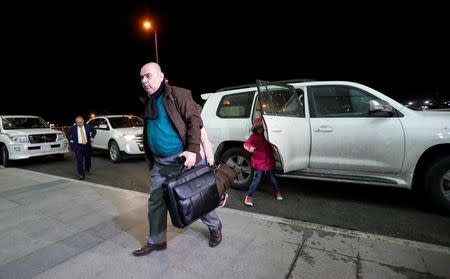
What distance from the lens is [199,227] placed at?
3.63 meters

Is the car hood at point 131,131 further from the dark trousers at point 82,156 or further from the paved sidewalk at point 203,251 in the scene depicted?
the paved sidewalk at point 203,251

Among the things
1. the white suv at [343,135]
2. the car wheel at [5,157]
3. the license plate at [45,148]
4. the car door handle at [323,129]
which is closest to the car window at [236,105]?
the white suv at [343,135]

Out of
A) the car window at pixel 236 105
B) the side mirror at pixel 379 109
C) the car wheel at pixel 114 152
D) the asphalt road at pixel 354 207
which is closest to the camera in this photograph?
the asphalt road at pixel 354 207

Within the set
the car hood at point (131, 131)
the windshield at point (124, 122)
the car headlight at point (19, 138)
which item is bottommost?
the car headlight at point (19, 138)

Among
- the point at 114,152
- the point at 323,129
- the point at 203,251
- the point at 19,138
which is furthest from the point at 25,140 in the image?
the point at 323,129

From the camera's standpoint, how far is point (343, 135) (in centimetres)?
447

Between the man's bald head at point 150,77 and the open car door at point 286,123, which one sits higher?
the man's bald head at point 150,77

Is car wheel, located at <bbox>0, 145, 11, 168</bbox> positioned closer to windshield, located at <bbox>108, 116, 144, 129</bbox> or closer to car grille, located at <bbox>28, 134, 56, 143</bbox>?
car grille, located at <bbox>28, 134, 56, 143</bbox>

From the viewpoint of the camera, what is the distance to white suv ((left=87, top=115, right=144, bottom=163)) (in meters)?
9.01

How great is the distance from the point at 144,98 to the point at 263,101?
7.32ft

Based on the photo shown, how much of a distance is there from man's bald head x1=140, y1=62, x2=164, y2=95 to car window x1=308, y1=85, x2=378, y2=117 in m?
2.91

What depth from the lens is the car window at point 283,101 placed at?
15.5 ft

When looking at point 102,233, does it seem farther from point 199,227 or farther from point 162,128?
point 162,128

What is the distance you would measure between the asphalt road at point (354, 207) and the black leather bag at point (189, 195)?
6.32 ft
